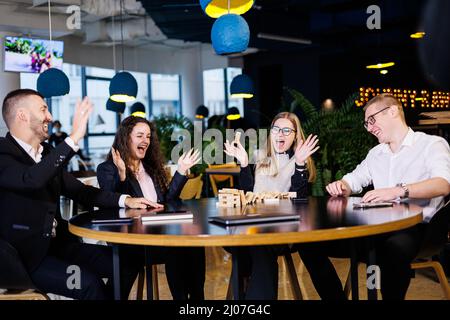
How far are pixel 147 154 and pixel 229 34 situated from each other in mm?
1039

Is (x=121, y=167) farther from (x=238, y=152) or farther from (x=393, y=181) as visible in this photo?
(x=393, y=181)

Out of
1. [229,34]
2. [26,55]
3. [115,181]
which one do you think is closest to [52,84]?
[26,55]

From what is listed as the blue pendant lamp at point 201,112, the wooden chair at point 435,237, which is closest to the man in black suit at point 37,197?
the wooden chair at point 435,237

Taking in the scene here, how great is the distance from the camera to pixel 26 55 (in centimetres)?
995

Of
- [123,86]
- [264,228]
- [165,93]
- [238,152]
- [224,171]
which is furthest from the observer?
[165,93]

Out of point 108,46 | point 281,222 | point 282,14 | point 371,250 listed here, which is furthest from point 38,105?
point 108,46

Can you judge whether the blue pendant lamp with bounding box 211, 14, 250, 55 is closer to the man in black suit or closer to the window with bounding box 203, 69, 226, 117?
the man in black suit

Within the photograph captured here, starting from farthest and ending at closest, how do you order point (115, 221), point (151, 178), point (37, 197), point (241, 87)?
point (241, 87)
point (151, 178)
point (37, 197)
point (115, 221)

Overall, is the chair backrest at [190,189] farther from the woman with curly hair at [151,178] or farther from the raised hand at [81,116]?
the raised hand at [81,116]

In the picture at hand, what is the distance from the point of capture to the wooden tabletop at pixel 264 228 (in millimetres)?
1888

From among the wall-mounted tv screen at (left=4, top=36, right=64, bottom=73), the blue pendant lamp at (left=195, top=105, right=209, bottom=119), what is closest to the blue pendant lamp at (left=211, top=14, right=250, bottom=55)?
the wall-mounted tv screen at (left=4, top=36, right=64, bottom=73)

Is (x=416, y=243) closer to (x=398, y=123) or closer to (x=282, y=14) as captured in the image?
(x=398, y=123)

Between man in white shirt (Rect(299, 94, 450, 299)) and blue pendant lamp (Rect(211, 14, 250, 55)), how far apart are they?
85 centimetres

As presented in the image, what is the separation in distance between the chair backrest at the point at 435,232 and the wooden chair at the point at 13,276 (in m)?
1.91
